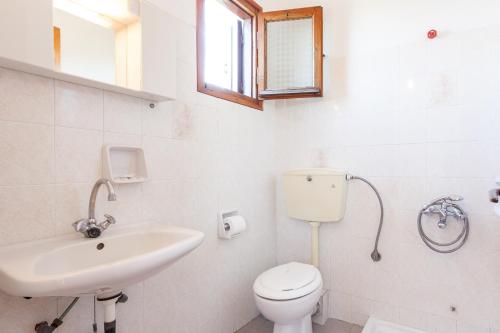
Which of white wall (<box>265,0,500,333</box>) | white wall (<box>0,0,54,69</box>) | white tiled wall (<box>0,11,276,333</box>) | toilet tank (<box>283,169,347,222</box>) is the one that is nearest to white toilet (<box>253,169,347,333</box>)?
toilet tank (<box>283,169,347,222</box>)

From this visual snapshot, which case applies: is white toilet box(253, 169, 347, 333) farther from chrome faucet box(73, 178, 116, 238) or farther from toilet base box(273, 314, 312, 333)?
chrome faucet box(73, 178, 116, 238)

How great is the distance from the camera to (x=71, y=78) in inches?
41.6

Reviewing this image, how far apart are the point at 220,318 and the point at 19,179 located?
1298 millimetres

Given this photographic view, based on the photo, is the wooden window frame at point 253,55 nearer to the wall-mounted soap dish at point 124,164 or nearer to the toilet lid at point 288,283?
the wall-mounted soap dish at point 124,164

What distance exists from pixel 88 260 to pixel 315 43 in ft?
5.77

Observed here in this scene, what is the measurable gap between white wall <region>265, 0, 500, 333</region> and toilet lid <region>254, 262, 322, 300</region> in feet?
1.51

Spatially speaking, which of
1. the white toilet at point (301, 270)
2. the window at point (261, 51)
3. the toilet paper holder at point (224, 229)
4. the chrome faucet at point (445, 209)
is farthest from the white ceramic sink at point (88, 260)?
the chrome faucet at point (445, 209)

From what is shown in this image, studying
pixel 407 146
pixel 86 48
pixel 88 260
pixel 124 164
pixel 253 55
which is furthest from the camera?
pixel 253 55

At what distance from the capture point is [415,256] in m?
1.80

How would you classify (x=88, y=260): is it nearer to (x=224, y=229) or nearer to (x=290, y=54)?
(x=224, y=229)

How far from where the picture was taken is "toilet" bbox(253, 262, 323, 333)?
4.79 feet

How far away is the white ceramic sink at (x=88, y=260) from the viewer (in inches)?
28.3

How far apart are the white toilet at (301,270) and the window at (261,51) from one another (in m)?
0.58

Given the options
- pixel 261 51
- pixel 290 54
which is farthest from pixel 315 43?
pixel 261 51
